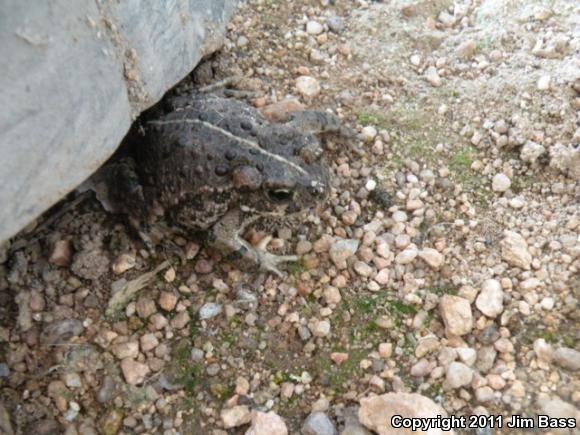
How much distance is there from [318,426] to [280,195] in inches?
43.2

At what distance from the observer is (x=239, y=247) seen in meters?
3.10

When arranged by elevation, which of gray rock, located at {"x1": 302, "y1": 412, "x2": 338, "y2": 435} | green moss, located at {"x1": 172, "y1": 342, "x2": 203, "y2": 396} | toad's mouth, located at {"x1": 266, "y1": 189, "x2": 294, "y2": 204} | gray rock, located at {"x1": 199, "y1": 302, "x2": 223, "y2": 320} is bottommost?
gray rock, located at {"x1": 302, "y1": 412, "x2": 338, "y2": 435}

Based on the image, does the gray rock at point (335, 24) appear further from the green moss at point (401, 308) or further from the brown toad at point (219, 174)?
the green moss at point (401, 308)

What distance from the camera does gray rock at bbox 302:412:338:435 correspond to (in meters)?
2.57

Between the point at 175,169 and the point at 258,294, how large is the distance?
2.45 ft

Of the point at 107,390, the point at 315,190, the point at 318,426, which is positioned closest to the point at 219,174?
the point at 315,190

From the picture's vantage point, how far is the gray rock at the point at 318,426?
2574 mm

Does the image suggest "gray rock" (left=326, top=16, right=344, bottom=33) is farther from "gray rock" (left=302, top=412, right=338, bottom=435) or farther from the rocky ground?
"gray rock" (left=302, top=412, right=338, bottom=435)

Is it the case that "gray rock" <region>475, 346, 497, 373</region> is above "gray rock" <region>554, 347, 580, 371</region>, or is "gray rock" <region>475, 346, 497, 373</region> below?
below

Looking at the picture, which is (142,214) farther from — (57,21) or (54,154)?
(57,21)

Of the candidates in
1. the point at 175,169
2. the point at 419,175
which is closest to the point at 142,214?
the point at 175,169

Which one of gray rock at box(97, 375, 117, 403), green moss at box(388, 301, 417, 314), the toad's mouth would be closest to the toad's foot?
the toad's mouth

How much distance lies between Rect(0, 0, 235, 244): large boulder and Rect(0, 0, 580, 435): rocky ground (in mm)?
770

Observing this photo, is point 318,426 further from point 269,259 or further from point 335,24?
point 335,24
